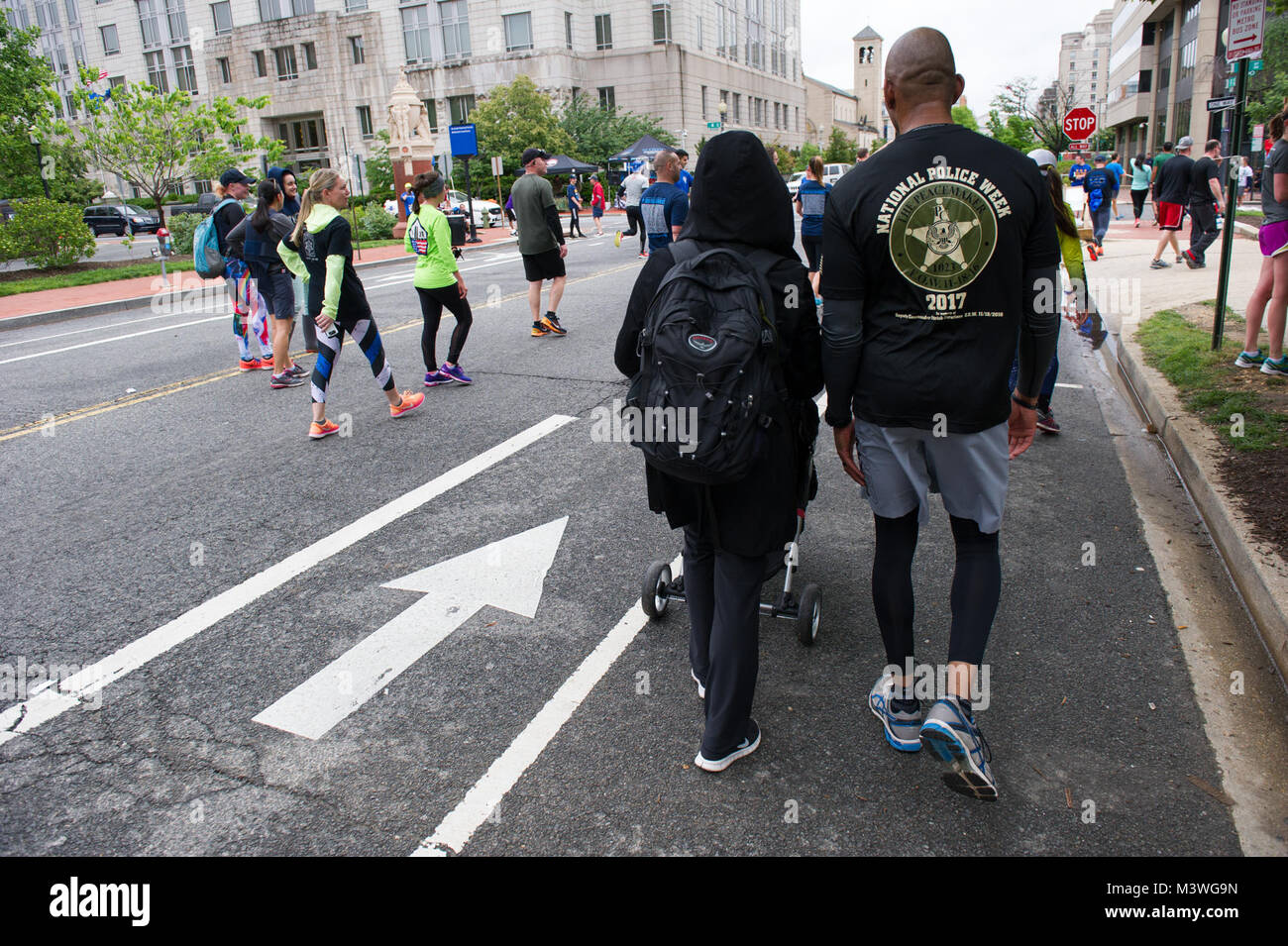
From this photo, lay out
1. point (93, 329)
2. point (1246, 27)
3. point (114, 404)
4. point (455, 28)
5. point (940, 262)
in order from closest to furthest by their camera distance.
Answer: point (940, 262) → point (1246, 27) → point (114, 404) → point (93, 329) → point (455, 28)

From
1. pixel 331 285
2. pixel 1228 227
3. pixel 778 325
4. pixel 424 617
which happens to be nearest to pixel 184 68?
pixel 331 285

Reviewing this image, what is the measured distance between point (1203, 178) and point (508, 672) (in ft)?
48.9

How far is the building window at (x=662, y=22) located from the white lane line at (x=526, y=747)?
6348cm

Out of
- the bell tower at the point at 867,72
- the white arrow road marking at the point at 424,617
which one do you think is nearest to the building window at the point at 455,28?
the white arrow road marking at the point at 424,617

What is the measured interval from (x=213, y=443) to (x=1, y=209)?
2446cm

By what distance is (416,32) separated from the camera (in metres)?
61.2

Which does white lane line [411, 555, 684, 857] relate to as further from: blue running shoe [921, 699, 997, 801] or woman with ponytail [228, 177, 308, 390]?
woman with ponytail [228, 177, 308, 390]

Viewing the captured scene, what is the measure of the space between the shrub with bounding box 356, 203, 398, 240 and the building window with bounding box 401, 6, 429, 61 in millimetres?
34255

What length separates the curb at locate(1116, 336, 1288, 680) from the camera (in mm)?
3722

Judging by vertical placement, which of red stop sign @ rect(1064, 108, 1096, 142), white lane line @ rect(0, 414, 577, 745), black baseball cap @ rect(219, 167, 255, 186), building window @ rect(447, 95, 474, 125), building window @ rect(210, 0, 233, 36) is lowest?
white lane line @ rect(0, 414, 577, 745)

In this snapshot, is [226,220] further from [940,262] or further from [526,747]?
[940,262]

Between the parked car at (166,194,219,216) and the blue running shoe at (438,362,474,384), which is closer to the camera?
the blue running shoe at (438,362,474,384)

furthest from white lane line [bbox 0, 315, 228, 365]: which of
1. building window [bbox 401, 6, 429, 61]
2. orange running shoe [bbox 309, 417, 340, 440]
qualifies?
building window [bbox 401, 6, 429, 61]
